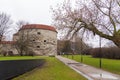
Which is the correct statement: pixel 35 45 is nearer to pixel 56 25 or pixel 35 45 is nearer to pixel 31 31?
pixel 31 31

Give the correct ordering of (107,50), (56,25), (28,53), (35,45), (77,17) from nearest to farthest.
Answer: (77,17), (56,25), (107,50), (28,53), (35,45)

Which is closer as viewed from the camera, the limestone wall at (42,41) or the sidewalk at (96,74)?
the sidewalk at (96,74)

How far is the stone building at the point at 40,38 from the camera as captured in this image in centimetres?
9822

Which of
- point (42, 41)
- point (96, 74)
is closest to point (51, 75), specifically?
point (96, 74)

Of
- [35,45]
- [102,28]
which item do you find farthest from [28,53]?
[102,28]

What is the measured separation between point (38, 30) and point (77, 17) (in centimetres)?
7282

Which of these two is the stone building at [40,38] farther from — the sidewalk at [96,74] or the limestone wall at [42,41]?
the sidewalk at [96,74]

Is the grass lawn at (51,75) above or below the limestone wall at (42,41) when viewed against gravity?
below

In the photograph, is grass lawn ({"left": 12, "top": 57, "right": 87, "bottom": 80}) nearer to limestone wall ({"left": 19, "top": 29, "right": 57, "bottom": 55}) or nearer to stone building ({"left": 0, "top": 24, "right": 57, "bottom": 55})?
stone building ({"left": 0, "top": 24, "right": 57, "bottom": 55})

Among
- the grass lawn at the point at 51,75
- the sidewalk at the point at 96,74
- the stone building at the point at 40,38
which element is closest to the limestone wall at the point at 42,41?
the stone building at the point at 40,38

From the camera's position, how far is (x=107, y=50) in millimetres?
79000

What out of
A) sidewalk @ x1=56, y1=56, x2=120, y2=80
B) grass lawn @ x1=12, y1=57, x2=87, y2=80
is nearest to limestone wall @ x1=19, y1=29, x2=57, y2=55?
sidewalk @ x1=56, y1=56, x2=120, y2=80

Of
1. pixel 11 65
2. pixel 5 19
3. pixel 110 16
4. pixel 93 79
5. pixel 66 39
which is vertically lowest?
pixel 93 79

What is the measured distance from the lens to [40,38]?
10331 cm
